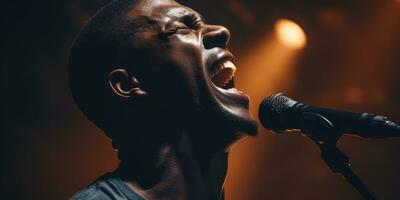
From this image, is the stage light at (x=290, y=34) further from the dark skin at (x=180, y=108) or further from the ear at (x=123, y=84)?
the ear at (x=123, y=84)

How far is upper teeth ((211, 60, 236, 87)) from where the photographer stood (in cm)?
249

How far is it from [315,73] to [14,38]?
244cm

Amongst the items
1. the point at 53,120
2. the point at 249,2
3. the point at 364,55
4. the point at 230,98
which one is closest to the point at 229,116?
the point at 230,98

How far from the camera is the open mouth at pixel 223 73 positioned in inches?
97.8

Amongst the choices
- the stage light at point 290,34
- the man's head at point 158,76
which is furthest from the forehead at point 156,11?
the stage light at point 290,34

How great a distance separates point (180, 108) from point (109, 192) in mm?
479

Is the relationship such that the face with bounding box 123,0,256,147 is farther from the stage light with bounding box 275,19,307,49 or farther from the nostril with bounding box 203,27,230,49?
the stage light with bounding box 275,19,307,49

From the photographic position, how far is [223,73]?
8.55ft

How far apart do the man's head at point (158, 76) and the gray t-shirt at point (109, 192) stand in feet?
0.78

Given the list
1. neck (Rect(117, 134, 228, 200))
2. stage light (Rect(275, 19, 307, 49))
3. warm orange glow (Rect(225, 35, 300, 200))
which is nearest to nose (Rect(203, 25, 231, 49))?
neck (Rect(117, 134, 228, 200))

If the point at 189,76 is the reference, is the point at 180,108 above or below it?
below

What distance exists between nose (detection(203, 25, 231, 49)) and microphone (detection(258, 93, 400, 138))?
0.46m

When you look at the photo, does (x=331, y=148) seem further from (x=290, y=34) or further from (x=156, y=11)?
(x=290, y=34)

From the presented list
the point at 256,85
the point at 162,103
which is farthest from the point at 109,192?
the point at 256,85
